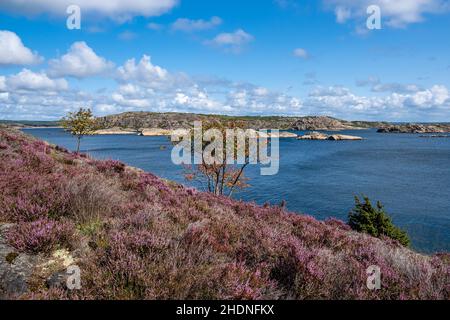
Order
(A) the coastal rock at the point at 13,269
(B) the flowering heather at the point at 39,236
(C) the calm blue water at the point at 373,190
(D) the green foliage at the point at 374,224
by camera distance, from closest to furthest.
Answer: (A) the coastal rock at the point at 13,269, (B) the flowering heather at the point at 39,236, (D) the green foliage at the point at 374,224, (C) the calm blue water at the point at 373,190

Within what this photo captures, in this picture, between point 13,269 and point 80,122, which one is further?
point 80,122

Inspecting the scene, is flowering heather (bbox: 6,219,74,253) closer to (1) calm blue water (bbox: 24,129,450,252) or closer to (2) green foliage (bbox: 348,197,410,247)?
(1) calm blue water (bbox: 24,129,450,252)

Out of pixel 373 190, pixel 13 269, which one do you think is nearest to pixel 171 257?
pixel 13 269

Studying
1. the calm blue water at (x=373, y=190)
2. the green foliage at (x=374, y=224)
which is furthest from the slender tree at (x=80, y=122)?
the green foliage at (x=374, y=224)

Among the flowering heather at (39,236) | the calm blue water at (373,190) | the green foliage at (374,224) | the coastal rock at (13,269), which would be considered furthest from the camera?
the calm blue water at (373,190)

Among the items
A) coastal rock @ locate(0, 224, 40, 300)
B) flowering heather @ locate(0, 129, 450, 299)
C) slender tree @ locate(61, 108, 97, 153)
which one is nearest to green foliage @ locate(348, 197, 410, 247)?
flowering heather @ locate(0, 129, 450, 299)

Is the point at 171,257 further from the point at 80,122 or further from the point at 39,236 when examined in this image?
the point at 80,122

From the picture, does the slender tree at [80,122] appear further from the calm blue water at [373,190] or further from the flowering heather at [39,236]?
the flowering heather at [39,236]

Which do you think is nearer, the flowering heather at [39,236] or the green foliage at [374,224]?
the flowering heather at [39,236]

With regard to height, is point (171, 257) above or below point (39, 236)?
below

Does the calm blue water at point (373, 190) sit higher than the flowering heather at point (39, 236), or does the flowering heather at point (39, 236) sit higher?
the flowering heather at point (39, 236)

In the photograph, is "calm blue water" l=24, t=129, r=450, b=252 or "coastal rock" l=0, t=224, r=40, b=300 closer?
"coastal rock" l=0, t=224, r=40, b=300
